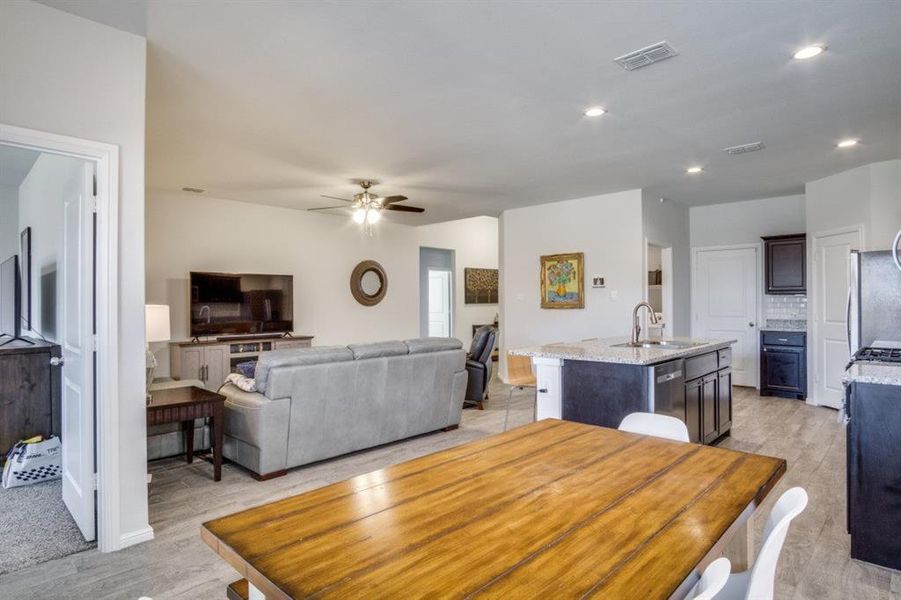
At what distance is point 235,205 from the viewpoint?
6.88 m

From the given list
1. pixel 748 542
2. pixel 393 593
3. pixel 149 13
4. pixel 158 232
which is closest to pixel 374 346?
pixel 149 13

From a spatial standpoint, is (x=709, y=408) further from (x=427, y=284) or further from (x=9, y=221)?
(x=9, y=221)

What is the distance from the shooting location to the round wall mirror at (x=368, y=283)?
819 centimetres

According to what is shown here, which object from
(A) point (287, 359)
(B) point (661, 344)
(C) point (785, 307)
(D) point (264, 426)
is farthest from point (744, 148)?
(D) point (264, 426)

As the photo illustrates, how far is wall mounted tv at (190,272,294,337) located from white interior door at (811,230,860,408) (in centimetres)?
672

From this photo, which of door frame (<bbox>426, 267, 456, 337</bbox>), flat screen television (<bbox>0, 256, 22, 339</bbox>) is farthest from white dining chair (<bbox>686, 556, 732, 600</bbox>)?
door frame (<bbox>426, 267, 456, 337</bbox>)

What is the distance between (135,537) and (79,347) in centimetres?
105

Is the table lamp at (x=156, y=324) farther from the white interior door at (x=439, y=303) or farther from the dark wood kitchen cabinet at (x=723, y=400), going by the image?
the white interior door at (x=439, y=303)

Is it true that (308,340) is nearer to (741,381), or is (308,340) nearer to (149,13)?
(149,13)

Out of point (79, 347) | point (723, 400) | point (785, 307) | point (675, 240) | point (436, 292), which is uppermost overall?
point (675, 240)

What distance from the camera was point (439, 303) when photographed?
10109 mm

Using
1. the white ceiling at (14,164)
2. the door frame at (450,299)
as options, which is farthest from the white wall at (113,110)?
the door frame at (450,299)

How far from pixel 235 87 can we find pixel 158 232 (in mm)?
3717

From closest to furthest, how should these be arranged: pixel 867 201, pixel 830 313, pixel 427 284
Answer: pixel 867 201, pixel 830 313, pixel 427 284
